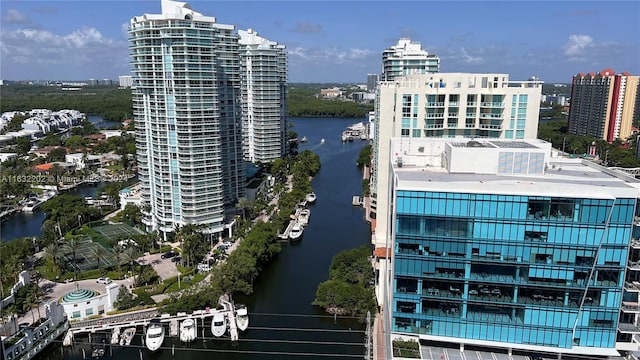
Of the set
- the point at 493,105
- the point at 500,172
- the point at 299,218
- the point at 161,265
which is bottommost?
the point at 161,265

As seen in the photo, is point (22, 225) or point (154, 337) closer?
point (154, 337)


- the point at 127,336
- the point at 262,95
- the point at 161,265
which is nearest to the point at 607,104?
the point at 262,95

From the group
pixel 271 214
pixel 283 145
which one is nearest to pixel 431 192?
pixel 271 214

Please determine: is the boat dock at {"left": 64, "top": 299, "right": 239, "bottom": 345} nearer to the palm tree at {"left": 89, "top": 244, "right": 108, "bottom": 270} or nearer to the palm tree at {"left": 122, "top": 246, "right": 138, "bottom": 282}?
the palm tree at {"left": 122, "top": 246, "right": 138, "bottom": 282}

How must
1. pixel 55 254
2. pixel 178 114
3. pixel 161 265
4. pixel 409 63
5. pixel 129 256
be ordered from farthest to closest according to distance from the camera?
pixel 409 63 → pixel 178 114 → pixel 161 265 → pixel 55 254 → pixel 129 256

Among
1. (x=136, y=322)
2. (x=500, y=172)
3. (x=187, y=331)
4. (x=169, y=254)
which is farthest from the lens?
(x=169, y=254)

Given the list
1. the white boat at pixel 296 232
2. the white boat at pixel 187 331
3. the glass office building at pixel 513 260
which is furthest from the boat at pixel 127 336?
the white boat at pixel 296 232

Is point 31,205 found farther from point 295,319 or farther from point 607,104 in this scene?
point 607,104
